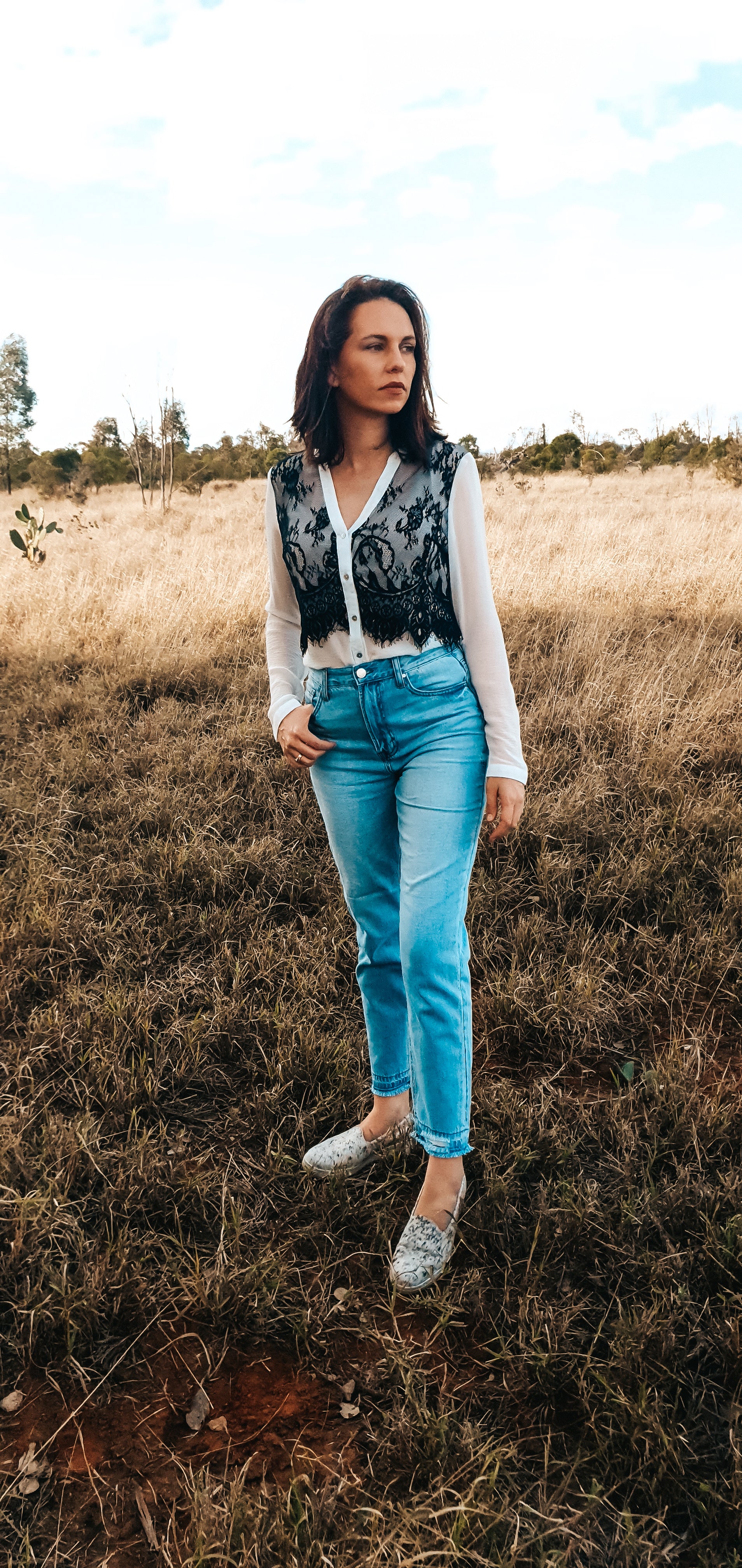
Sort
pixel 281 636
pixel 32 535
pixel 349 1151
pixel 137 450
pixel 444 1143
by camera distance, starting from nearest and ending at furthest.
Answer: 1. pixel 444 1143
2. pixel 281 636
3. pixel 349 1151
4. pixel 32 535
5. pixel 137 450

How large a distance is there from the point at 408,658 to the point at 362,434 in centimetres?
53

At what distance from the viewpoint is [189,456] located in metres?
25.2

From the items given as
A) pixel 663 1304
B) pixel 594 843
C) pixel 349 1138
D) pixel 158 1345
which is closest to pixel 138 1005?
pixel 349 1138

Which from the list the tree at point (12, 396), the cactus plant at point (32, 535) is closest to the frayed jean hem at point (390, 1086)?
the cactus plant at point (32, 535)

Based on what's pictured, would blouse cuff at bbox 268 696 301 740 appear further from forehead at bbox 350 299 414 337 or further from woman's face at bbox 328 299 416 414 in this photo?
forehead at bbox 350 299 414 337

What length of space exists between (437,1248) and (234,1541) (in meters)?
0.67

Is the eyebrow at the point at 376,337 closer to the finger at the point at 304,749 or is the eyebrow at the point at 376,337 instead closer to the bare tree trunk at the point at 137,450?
the finger at the point at 304,749

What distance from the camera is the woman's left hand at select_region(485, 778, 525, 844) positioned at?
5.98 feet

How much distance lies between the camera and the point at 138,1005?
271 cm

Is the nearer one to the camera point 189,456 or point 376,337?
point 376,337

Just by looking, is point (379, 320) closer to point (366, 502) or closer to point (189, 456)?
point (366, 502)
